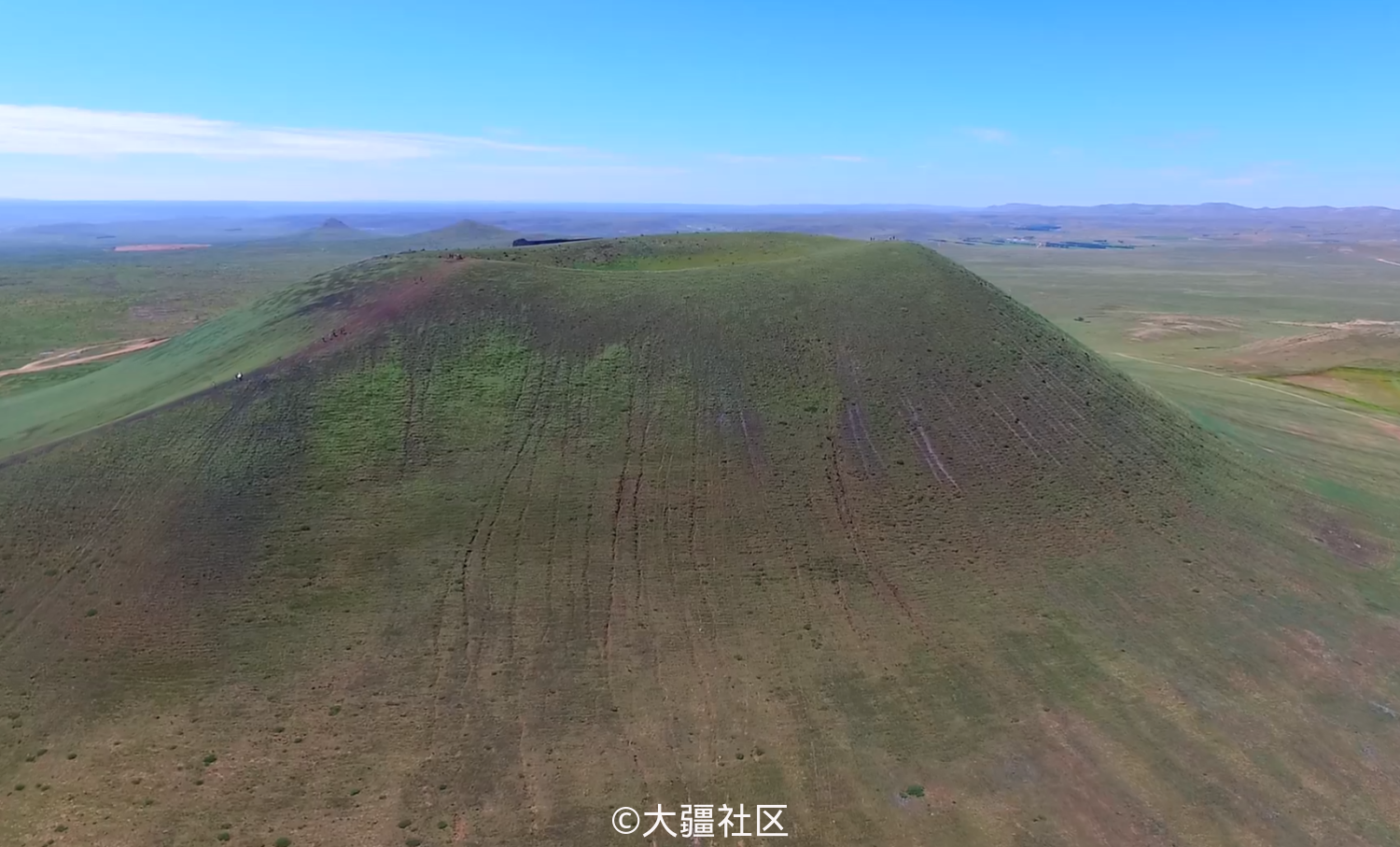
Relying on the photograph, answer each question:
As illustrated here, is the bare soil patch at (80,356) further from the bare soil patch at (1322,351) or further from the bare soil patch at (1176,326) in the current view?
the bare soil patch at (1176,326)

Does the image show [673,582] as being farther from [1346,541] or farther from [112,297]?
[112,297]

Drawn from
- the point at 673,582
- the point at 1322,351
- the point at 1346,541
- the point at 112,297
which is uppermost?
the point at 112,297

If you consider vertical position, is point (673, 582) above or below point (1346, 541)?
above

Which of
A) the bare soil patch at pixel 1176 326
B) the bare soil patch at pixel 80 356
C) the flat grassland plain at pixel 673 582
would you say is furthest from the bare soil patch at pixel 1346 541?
the bare soil patch at pixel 80 356

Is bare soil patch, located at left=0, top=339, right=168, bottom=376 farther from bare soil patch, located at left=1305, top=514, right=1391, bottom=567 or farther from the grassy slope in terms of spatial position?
bare soil patch, located at left=1305, top=514, right=1391, bottom=567

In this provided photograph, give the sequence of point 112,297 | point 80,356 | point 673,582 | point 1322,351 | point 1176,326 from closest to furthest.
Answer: point 673,582 → point 80,356 → point 1322,351 → point 1176,326 → point 112,297

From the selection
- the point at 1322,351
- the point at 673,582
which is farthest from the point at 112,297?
the point at 1322,351

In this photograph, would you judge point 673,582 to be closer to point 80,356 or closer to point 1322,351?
point 80,356

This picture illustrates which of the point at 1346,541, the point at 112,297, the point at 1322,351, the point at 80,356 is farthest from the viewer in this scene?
the point at 112,297

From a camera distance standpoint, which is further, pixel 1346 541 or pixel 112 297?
pixel 112 297
